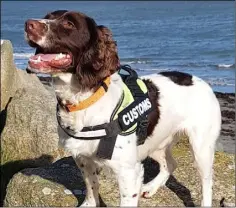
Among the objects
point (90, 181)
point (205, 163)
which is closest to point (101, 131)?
point (90, 181)

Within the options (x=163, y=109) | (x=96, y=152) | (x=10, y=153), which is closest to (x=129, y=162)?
(x=96, y=152)

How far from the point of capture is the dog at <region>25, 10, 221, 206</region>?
436cm

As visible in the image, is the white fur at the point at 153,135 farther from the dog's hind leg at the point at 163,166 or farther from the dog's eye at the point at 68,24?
the dog's eye at the point at 68,24

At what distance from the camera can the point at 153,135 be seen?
5.31 meters

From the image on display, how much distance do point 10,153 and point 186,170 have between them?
320 cm

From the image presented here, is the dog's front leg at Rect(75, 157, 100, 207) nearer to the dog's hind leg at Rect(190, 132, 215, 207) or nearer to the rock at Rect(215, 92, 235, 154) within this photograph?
the dog's hind leg at Rect(190, 132, 215, 207)

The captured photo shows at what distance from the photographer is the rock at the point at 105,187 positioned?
5906 millimetres

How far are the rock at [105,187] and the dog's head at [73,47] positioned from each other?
1.78 meters

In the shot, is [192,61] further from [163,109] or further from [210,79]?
[163,109]

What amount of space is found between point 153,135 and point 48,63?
1.44 metres

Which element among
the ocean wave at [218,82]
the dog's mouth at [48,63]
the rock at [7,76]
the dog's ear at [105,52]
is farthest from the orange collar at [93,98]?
the ocean wave at [218,82]

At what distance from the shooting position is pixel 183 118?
5461 millimetres

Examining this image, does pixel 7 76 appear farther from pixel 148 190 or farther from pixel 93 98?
pixel 93 98

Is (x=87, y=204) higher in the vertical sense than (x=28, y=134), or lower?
higher
